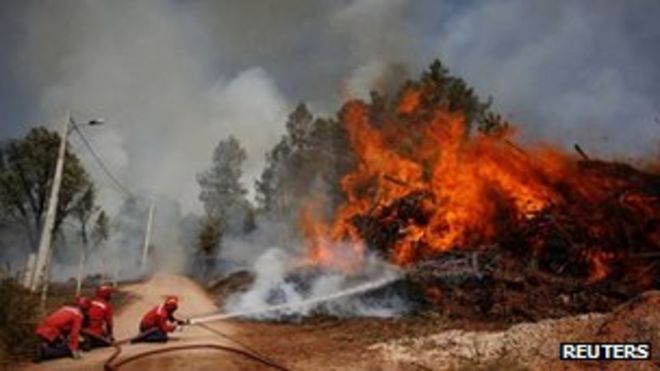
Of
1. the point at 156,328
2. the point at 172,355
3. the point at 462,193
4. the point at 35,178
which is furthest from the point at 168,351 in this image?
the point at 35,178

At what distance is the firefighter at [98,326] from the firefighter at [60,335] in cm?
89

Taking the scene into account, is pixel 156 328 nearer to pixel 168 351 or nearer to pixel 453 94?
pixel 168 351

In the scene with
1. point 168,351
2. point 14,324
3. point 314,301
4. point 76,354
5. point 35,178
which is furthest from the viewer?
point 35,178

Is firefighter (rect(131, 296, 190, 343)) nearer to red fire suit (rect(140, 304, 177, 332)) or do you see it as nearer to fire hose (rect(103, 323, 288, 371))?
red fire suit (rect(140, 304, 177, 332))

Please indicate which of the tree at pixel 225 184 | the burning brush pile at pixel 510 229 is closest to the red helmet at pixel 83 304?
the burning brush pile at pixel 510 229

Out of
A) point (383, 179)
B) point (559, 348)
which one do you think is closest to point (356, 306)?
point (383, 179)

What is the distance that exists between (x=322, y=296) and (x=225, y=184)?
5758cm

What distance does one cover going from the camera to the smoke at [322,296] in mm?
21078

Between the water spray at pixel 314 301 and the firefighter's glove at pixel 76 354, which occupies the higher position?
the water spray at pixel 314 301

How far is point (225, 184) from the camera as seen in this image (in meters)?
78.6

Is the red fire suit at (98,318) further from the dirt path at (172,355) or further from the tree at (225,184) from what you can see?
the tree at (225,184)

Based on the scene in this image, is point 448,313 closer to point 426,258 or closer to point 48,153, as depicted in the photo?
point 426,258

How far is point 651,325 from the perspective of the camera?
39.9 ft

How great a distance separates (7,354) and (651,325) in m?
13.9
